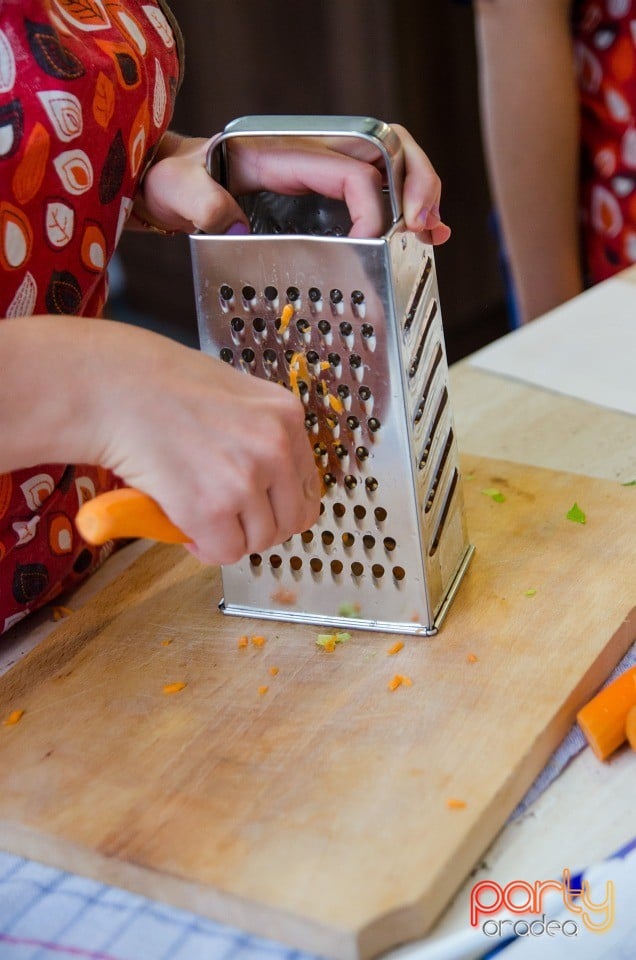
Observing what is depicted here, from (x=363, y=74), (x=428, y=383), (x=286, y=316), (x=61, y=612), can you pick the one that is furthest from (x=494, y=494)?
(x=363, y=74)

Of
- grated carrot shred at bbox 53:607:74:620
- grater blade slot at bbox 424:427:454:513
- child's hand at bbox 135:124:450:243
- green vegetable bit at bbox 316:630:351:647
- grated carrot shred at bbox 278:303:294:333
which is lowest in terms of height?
grated carrot shred at bbox 53:607:74:620

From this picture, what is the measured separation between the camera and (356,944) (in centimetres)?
63

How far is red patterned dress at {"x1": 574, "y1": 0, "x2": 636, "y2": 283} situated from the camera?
5.40ft

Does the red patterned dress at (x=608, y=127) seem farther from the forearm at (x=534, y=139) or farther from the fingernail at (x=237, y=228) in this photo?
the fingernail at (x=237, y=228)

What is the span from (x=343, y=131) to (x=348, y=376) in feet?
0.61

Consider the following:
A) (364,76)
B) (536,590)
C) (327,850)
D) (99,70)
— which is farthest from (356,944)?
(364,76)

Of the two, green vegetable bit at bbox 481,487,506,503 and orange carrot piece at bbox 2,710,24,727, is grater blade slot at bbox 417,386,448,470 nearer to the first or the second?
green vegetable bit at bbox 481,487,506,503

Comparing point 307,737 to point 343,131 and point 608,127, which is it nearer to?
point 343,131

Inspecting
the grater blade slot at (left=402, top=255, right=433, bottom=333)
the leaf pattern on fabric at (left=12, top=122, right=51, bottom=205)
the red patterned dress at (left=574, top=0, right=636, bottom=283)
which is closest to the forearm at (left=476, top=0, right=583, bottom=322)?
the red patterned dress at (left=574, top=0, right=636, bottom=283)

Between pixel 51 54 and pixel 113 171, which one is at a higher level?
pixel 51 54

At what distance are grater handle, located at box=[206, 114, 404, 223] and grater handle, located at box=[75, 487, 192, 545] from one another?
30cm

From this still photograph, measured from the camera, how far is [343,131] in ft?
2.60

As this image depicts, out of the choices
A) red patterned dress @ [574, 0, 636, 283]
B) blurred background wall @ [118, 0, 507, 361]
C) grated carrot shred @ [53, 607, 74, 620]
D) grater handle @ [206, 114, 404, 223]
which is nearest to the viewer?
grater handle @ [206, 114, 404, 223]

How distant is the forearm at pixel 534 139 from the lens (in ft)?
5.58
